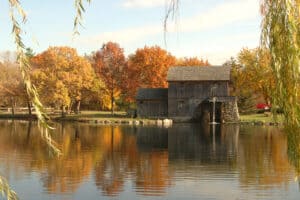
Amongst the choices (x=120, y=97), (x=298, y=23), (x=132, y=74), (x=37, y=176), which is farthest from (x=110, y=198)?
(x=120, y=97)

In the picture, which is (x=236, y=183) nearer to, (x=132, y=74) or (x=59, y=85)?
(x=59, y=85)

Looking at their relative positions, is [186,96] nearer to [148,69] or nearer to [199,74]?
[199,74]

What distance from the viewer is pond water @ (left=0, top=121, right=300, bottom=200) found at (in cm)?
1582

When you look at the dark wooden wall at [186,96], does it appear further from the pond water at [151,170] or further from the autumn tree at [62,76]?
the pond water at [151,170]

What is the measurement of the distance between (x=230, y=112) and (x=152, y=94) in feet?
32.9

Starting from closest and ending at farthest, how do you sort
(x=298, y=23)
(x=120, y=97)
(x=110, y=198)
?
(x=298, y=23)
(x=110, y=198)
(x=120, y=97)

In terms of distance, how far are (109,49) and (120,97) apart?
9576 millimetres

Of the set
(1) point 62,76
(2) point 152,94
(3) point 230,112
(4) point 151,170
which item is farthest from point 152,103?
(4) point 151,170

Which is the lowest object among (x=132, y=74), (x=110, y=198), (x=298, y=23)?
(x=110, y=198)

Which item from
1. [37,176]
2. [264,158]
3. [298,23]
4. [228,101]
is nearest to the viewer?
[298,23]

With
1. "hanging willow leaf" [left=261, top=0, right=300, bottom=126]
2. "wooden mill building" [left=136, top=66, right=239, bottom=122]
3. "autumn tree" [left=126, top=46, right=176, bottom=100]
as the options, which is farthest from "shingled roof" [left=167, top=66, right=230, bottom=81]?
"hanging willow leaf" [left=261, top=0, right=300, bottom=126]

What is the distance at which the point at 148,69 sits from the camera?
215ft

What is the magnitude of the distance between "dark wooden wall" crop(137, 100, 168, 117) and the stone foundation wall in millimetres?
7544

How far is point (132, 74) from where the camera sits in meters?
66.1
